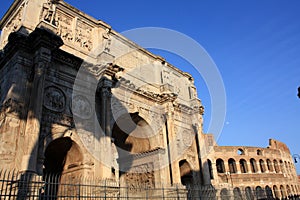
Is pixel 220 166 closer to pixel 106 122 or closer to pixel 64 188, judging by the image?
pixel 106 122

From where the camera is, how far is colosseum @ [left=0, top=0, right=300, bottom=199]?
8.54 metres

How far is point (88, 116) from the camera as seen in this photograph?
1098cm

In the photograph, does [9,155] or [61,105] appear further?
[61,105]

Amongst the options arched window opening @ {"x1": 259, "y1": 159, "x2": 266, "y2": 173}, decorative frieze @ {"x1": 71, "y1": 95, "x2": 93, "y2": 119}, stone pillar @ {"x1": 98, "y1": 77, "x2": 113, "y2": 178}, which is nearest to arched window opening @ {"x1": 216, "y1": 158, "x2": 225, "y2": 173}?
arched window opening @ {"x1": 259, "y1": 159, "x2": 266, "y2": 173}

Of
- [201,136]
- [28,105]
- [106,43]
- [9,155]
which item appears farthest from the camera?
[201,136]

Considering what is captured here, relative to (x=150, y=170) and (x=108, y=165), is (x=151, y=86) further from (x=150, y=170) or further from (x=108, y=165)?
(x=108, y=165)

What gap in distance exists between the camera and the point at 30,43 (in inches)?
382

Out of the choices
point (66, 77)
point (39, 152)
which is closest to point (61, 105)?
point (66, 77)

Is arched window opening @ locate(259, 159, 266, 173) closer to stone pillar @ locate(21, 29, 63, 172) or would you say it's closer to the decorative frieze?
the decorative frieze

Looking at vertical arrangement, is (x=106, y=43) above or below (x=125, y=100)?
above

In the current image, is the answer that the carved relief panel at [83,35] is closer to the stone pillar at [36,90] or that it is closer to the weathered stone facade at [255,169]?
the stone pillar at [36,90]

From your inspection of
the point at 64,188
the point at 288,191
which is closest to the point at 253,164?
the point at 288,191

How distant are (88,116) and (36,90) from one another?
2626mm

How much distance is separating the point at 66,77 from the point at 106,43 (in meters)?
3.25
